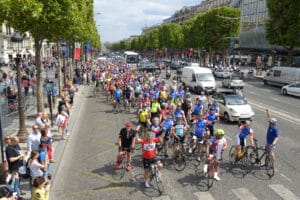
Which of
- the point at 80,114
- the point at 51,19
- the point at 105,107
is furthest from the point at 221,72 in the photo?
the point at 51,19

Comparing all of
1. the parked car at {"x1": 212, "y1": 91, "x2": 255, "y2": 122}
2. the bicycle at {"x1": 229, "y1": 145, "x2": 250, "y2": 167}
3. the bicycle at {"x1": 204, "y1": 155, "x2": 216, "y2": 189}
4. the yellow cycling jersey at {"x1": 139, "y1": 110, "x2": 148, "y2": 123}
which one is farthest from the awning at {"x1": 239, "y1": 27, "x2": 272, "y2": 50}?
the bicycle at {"x1": 204, "y1": 155, "x2": 216, "y2": 189}

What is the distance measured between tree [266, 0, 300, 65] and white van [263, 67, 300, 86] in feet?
18.1

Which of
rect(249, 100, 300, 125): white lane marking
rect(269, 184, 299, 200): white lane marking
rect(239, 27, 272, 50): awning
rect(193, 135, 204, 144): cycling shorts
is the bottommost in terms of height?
rect(269, 184, 299, 200): white lane marking

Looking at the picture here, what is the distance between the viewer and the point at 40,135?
32.4ft

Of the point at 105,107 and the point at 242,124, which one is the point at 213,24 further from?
the point at 242,124

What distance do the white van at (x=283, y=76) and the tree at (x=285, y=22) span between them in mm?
5518

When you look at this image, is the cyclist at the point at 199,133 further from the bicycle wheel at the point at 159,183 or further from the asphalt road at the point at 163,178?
the bicycle wheel at the point at 159,183

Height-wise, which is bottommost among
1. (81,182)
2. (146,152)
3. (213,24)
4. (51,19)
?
(81,182)

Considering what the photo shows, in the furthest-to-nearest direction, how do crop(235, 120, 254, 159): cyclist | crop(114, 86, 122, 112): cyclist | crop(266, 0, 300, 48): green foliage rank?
crop(266, 0, 300, 48): green foliage < crop(114, 86, 122, 112): cyclist < crop(235, 120, 254, 159): cyclist

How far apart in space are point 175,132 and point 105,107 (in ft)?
39.3

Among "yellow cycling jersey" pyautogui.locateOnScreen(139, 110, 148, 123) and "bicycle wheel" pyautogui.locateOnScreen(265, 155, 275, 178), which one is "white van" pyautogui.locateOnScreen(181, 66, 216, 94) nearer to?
Result: "yellow cycling jersey" pyautogui.locateOnScreen(139, 110, 148, 123)

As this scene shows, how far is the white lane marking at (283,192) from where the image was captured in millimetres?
8562

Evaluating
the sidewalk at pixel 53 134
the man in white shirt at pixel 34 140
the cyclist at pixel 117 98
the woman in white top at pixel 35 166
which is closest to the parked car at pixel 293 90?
the cyclist at pixel 117 98

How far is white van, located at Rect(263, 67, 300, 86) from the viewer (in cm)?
3306
